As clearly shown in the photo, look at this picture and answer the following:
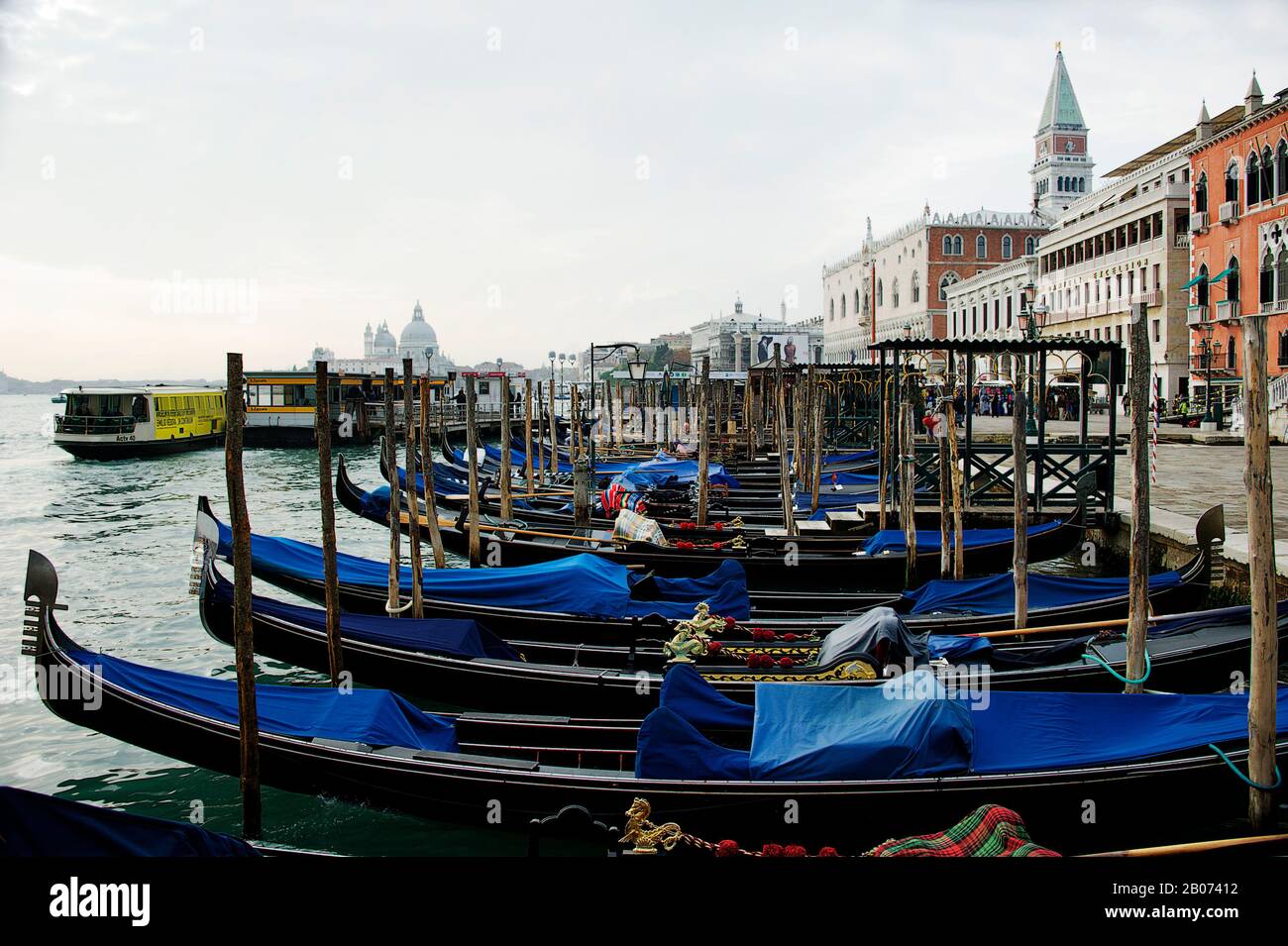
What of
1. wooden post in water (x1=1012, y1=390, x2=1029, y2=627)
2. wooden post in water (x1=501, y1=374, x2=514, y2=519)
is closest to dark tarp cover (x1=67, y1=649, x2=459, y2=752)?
wooden post in water (x1=1012, y1=390, x2=1029, y2=627)

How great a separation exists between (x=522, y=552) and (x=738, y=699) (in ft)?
15.2

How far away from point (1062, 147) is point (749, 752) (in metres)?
56.4

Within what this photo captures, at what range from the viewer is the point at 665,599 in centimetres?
684

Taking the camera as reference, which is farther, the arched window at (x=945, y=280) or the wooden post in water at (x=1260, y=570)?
the arched window at (x=945, y=280)

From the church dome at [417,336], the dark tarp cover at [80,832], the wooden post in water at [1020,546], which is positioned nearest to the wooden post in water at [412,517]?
the dark tarp cover at [80,832]

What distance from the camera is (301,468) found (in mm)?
24172

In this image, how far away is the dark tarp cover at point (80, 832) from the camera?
2695 millimetres

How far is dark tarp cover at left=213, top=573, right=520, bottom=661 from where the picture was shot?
5613mm

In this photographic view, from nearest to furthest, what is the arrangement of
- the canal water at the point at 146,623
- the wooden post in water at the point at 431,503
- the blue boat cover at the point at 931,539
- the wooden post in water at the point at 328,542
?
1. the canal water at the point at 146,623
2. the wooden post in water at the point at 328,542
3. the wooden post in water at the point at 431,503
4. the blue boat cover at the point at 931,539

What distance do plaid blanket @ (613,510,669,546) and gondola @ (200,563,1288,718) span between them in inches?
138

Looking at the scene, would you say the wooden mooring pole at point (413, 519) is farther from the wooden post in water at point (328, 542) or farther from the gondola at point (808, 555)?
the gondola at point (808, 555)

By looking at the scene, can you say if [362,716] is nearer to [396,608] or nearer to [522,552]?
[396,608]

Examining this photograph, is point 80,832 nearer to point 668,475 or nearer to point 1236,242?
point 668,475

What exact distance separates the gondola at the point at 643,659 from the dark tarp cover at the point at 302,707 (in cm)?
82
